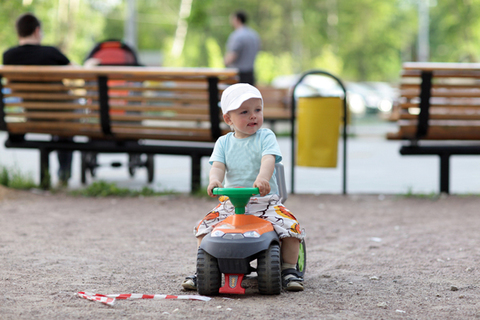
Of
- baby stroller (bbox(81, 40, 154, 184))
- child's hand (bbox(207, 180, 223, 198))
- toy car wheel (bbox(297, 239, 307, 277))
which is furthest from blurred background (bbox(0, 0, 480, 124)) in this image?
child's hand (bbox(207, 180, 223, 198))

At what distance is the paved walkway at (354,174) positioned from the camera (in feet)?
27.3

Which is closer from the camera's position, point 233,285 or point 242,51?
point 233,285

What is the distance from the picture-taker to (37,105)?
7.57 m

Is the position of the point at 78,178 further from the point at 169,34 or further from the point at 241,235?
the point at 169,34

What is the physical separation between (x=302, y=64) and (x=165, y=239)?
5247cm

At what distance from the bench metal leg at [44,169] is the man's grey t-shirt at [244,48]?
188 inches

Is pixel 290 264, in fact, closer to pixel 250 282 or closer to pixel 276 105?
pixel 250 282

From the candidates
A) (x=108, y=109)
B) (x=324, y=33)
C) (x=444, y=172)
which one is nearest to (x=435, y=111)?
(x=444, y=172)

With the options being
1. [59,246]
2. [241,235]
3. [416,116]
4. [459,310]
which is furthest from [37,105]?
[459,310]

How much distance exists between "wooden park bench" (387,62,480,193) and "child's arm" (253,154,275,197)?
3.69 metres

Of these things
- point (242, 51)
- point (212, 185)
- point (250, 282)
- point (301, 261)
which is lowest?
point (250, 282)

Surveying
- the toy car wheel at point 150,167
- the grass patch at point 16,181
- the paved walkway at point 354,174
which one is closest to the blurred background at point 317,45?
the paved walkway at point 354,174

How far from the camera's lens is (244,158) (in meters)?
3.86

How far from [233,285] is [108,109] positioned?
14.1ft
